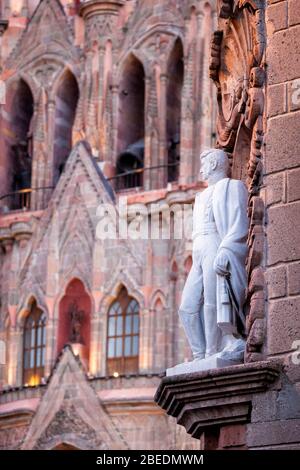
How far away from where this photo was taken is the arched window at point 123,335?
34000 mm

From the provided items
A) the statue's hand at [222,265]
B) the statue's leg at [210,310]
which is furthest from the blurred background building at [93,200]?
the statue's hand at [222,265]

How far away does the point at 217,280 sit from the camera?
11.2m

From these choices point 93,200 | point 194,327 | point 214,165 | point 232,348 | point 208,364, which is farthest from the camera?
point 93,200

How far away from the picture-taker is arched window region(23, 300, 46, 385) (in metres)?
35.2

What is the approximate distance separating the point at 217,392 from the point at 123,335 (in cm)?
2362

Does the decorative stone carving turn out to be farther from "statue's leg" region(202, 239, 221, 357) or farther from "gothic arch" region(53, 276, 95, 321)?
"gothic arch" region(53, 276, 95, 321)

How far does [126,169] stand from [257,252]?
25.5 meters

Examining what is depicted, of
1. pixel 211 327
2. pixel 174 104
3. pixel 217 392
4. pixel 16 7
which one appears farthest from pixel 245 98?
pixel 16 7

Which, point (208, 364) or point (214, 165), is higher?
point (214, 165)

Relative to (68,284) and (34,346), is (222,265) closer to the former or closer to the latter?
(68,284)

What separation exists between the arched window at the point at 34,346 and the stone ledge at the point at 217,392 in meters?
24.1

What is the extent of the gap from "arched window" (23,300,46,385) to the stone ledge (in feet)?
79.1

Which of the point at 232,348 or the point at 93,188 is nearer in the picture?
the point at 232,348
